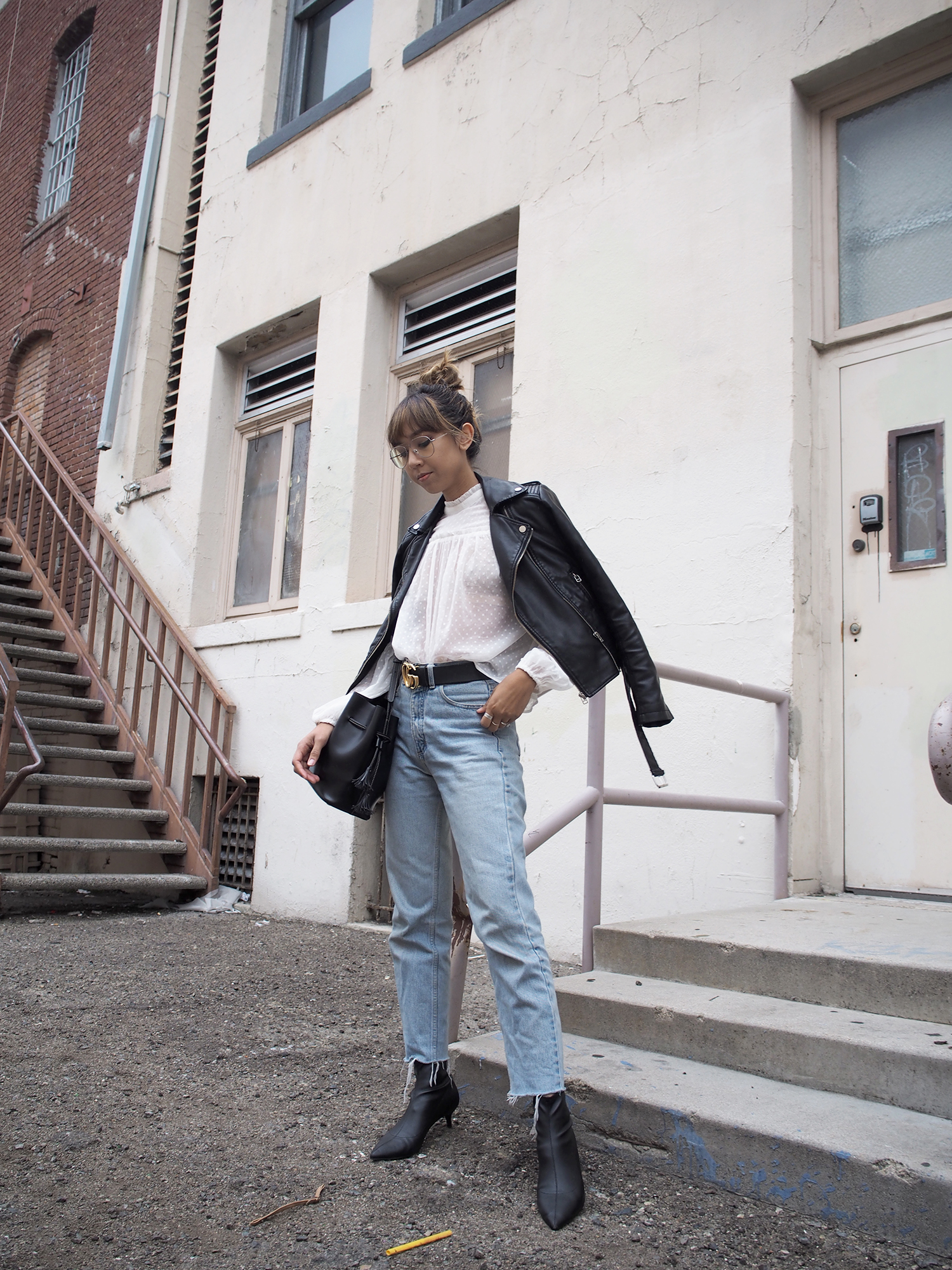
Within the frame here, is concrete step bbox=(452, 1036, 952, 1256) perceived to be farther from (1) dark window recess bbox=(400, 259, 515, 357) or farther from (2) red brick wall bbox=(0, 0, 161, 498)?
Answer: (2) red brick wall bbox=(0, 0, 161, 498)

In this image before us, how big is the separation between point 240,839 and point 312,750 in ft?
14.9

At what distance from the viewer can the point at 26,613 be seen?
7691 mm

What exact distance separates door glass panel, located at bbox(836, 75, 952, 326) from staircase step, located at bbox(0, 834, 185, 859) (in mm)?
4807

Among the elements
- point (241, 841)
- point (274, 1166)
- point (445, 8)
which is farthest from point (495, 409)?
point (274, 1166)

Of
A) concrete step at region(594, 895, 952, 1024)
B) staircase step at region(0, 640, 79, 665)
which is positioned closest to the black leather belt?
concrete step at region(594, 895, 952, 1024)

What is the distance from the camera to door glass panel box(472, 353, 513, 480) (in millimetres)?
5625

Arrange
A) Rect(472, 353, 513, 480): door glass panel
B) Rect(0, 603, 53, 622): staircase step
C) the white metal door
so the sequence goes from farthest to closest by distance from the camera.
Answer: Rect(0, 603, 53, 622): staircase step < Rect(472, 353, 513, 480): door glass panel < the white metal door

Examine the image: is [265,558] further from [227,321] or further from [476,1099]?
[476,1099]

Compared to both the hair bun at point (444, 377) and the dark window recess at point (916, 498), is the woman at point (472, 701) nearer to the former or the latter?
the hair bun at point (444, 377)

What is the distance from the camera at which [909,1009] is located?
2.41 m

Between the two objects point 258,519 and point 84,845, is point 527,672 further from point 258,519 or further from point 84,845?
point 258,519

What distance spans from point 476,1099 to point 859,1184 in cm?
100

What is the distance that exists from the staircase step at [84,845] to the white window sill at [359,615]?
68.4 inches

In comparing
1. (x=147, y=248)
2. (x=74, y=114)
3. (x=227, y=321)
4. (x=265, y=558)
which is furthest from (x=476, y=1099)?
(x=74, y=114)
